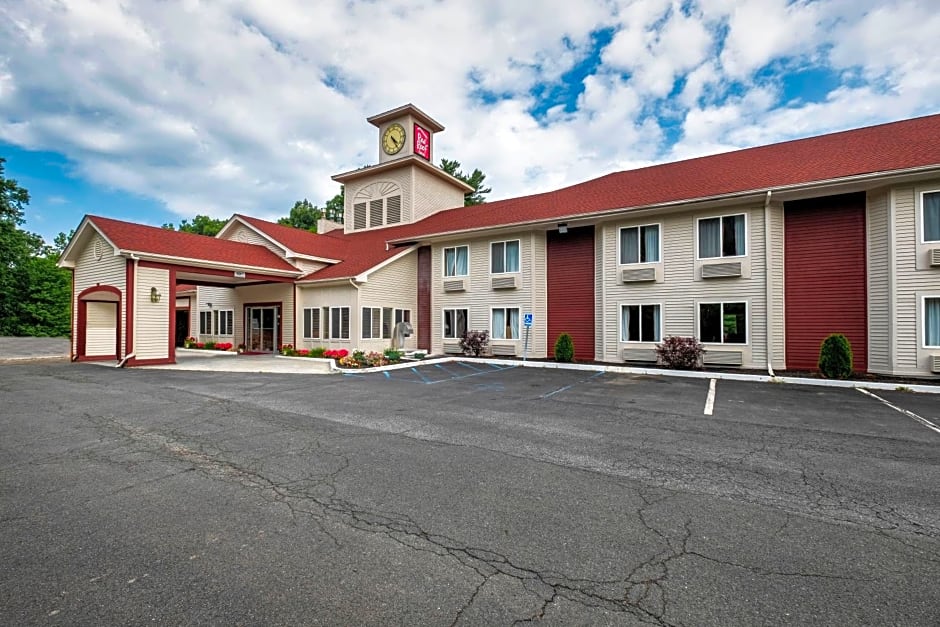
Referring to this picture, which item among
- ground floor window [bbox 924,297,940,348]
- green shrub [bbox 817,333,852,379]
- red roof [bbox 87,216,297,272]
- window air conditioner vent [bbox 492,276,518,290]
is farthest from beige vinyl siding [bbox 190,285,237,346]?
ground floor window [bbox 924,297,940,348]

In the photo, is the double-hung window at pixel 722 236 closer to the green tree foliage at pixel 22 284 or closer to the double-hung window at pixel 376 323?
the double-hung window at pixel 376 323

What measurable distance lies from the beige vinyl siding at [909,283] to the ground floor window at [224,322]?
Answer: 86.2 ft

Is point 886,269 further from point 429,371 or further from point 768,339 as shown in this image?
point 429,371

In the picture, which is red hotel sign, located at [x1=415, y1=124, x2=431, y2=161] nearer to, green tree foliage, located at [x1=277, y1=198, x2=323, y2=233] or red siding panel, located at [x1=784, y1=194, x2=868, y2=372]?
red siding panel, located at [x1=784, y1=194, x2=868, y2=372]

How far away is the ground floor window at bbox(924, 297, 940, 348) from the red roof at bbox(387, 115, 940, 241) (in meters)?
3.64

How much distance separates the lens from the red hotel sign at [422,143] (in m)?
25.6

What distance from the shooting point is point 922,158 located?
38.5 ft

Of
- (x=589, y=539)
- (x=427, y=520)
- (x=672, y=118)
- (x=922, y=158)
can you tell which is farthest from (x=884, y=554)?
(x=672, y=118)

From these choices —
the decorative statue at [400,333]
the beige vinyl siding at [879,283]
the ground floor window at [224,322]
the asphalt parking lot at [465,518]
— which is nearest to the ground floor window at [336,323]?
the decorative statue at [400,333]

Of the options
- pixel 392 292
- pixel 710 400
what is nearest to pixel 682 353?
pixel 710 400

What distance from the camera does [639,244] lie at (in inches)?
617

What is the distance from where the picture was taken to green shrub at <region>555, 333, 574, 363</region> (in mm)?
15906

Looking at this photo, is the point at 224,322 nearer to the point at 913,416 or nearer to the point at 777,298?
the point at 777,298

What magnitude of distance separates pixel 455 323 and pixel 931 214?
1550 cm
